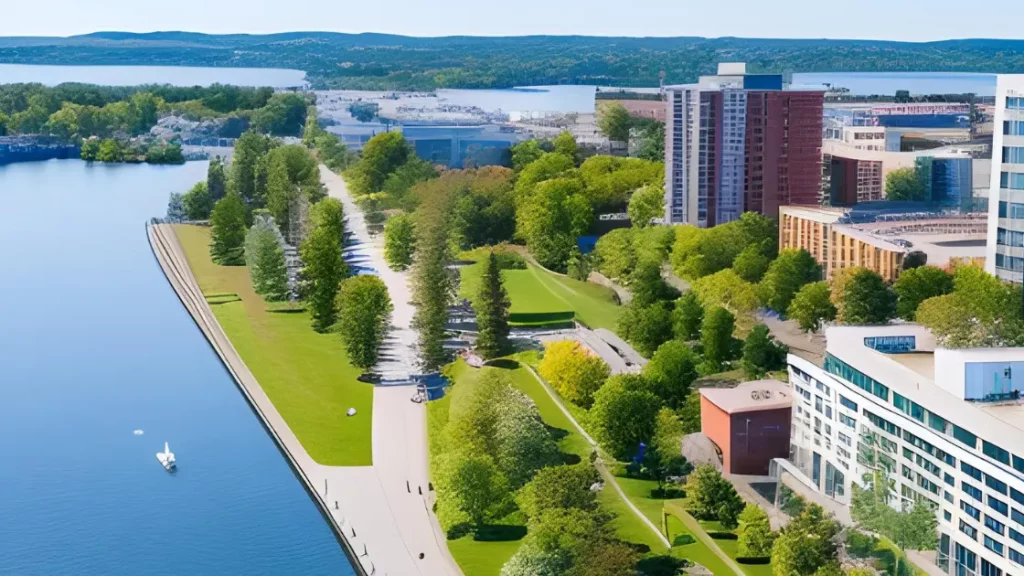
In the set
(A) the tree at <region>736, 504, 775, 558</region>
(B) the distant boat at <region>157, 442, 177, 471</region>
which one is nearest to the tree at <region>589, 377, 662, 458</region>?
(A) the tree at <region>736, 504, 775, 558</region>

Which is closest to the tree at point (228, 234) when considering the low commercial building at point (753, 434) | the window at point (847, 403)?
the low commercial building at point (753, 434)

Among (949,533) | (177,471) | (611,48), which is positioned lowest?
(177,471)

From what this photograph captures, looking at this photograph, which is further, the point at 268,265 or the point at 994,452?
the point at 268,265

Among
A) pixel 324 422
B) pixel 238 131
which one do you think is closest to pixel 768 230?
pixel 324 422

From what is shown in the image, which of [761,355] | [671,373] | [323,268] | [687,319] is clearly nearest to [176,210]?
[323,268]

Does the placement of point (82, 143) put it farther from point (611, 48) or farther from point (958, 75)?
point (958, 75)

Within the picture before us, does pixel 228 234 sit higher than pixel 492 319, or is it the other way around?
pixel 492 319

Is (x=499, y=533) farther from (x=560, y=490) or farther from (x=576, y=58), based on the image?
(x=576, y=58)
